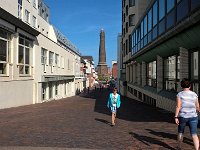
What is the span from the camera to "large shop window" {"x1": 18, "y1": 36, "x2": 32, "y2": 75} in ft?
74.4

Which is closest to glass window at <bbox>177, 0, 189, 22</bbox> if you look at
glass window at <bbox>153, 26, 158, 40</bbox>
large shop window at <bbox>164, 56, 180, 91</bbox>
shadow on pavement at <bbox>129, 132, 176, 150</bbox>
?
large shop window at <bbox>164, 56, 180, 91</bbox>

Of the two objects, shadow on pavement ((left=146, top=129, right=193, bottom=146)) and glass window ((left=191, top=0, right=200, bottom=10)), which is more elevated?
glass window ((left=191, top=0, right=200, bottom=10))

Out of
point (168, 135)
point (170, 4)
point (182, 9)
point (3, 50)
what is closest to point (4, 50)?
point (3, 50)

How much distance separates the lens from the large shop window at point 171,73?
16.2 m

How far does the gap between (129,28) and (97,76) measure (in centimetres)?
14667

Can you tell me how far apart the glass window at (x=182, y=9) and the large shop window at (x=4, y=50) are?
409 inches

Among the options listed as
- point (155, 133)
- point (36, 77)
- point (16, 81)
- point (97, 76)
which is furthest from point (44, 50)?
point (97, 76)

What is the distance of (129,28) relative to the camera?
148 ft

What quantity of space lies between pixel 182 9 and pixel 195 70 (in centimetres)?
271

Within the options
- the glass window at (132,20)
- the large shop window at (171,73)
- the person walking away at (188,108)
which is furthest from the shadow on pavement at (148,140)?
the glass window at (132,20)

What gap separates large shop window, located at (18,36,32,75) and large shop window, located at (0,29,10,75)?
84.8 inches

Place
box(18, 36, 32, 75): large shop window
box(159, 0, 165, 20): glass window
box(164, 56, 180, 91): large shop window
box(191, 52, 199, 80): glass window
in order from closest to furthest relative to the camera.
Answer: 1. box(191, 52, 199, 80): glass window
2. box(164, 56, 180, 91): large shop window
3. box(159, 0, 165, 20): glass window
4. box(18, 36, 32, 75): large shop window

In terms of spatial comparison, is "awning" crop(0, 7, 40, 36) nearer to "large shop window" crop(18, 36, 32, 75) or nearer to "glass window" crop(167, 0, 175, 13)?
"large shop window" crop(18, 36, 32, 75)

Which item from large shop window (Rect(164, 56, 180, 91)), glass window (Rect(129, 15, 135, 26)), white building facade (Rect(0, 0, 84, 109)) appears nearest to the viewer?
large shop window (Rect(164, 56, 180, 91))
